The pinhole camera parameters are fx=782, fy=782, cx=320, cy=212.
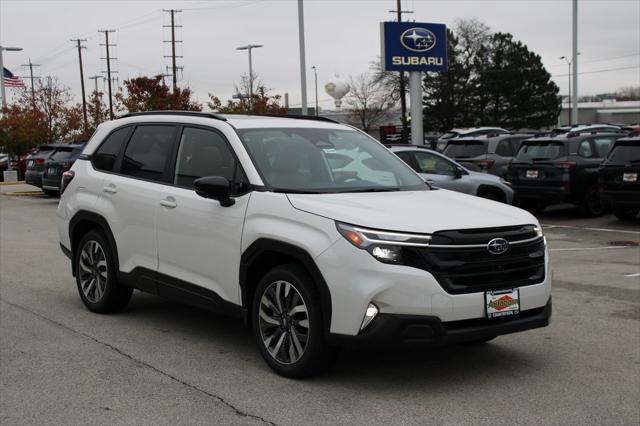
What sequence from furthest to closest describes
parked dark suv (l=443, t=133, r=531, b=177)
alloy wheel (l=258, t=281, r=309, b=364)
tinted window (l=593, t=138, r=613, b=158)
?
parked dark suv (l=443, t=133, r=531, b=177) → tinted window (l=593, t=138, r=613, b=158) → alloy wheel (l=258, t=281, r=309, b=364)

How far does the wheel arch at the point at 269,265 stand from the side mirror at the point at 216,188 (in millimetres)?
436

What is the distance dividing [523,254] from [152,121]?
136 inches

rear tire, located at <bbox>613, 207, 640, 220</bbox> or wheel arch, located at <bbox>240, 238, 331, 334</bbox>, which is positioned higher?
wheel arch, located at <bbox>240, 238, 331, 334</bbox>

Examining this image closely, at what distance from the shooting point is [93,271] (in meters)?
7.31

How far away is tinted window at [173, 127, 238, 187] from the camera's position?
5906 millimetres

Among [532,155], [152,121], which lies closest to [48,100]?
[532,155]


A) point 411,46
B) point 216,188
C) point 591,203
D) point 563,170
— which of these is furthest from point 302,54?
point 216,188

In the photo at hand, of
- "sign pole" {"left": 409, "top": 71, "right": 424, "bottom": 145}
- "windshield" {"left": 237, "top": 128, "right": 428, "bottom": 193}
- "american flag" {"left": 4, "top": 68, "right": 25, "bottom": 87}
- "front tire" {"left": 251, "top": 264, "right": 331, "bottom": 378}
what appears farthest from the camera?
"american flag" {"left": 4, "top": 68, "right": 25, "bottom": 87}

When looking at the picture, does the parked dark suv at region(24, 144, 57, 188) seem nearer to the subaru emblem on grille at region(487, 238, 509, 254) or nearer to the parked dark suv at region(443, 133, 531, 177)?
the parked dark suv at region(443, 133, 531, 177)

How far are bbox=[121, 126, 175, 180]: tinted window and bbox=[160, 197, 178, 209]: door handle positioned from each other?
0.29 metres

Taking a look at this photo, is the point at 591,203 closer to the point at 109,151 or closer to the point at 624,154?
the point at 624,154

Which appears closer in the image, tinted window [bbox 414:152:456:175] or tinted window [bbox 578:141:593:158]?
tinted window [bbox 414:152:456:175]

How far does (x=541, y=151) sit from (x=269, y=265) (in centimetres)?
1252

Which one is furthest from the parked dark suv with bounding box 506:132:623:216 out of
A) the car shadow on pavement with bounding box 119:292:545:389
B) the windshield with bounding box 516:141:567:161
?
the car shadow on pavement with bounding box 119:292:545:389
